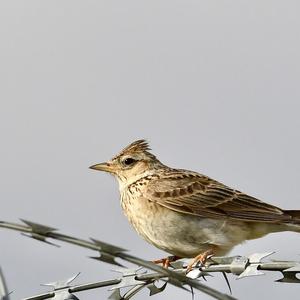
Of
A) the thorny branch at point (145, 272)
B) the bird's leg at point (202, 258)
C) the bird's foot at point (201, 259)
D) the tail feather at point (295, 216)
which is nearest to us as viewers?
the thorny branch at point (145, 272)

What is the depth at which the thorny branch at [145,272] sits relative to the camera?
207 inches

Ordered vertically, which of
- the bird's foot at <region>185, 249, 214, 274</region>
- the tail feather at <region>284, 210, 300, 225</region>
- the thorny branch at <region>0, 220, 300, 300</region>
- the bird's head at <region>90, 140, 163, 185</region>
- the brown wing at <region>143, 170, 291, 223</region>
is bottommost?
the thorny branch at <region>0, 220, 300, 300</region>

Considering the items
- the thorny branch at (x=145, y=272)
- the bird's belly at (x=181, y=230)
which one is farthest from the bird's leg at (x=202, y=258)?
the thorny branch at (x=145, y=272)

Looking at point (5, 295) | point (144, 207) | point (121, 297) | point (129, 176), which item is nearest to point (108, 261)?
point (5, 295)

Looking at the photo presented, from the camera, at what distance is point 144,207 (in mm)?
13312

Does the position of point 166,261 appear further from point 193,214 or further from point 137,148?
point 137,148

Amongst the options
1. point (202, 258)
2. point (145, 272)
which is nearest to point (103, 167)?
point (202, 258)

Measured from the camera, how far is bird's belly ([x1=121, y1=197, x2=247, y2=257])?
490 inches

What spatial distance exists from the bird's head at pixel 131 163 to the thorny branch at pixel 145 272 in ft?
24.5

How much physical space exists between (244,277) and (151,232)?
263 inches

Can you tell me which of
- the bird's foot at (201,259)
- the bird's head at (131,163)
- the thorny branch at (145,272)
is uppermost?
the bird's head at (131,163)

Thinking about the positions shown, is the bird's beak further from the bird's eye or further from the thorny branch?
the thorny branch

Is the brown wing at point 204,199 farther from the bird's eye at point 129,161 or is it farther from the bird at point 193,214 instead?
the bird's eye at point 129,161

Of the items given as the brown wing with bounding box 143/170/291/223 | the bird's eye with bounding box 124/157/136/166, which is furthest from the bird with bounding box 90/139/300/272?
the bird's eye with bounding box 124/157/136/166
